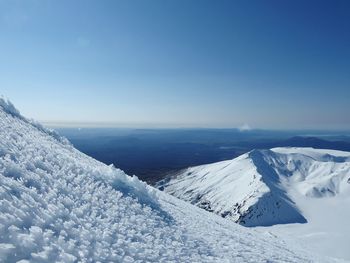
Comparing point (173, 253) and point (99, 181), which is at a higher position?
point (99, 181)

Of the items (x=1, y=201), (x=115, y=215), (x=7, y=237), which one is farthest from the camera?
(x=115, y=215)

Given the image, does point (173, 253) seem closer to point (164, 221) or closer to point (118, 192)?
point (164, 221)

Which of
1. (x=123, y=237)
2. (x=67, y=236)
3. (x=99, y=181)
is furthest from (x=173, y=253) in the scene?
(x=99, y=181)

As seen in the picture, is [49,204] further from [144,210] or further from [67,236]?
[144,210]

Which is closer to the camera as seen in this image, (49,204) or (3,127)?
(49,204)

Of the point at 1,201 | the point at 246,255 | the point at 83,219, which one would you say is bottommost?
the point at 246,255

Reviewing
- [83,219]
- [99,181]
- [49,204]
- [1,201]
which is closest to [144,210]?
[99,181]

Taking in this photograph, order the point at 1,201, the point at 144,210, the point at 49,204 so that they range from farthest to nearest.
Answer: the point at 144,210 < the point at 49,204 < the point at 1,201
